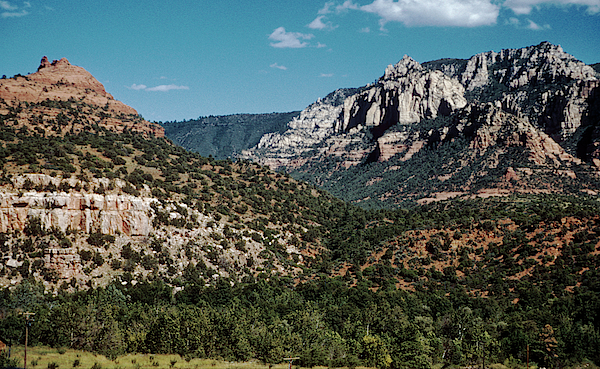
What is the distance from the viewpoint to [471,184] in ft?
518

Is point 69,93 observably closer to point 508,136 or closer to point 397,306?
point 397,306

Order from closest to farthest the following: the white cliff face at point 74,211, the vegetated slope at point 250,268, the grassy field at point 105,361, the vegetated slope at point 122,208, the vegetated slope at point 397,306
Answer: the grassy field at point 105,361 → the vegetated slope at point 397,306 → the vegetated slope at point 250,268 → the white cliff face at point 74,211 → the vegetated slope at point 122,208

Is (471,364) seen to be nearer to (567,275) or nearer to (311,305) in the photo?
(311,305)

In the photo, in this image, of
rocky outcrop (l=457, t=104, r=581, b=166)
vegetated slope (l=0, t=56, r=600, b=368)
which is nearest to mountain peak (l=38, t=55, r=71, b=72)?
vegetated slope (l=0, t=56, r=600, b=368)

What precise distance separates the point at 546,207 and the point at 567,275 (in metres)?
30.3

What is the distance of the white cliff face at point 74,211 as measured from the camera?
222ft

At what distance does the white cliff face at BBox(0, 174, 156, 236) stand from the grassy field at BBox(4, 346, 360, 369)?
23.8 m

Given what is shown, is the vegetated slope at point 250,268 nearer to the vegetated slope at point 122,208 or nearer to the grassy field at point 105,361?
the vegetated slope at point 122,208

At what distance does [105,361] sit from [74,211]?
30.6 meters

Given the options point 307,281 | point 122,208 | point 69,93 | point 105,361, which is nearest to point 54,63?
point 69,93

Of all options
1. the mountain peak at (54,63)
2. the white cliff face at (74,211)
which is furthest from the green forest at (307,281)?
the mountain peak at (54,63)

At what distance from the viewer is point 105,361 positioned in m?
47.4

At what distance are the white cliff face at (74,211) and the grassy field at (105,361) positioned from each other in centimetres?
2380

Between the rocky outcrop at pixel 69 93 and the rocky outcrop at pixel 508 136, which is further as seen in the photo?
the rocky outcrop at pixel 508 136
